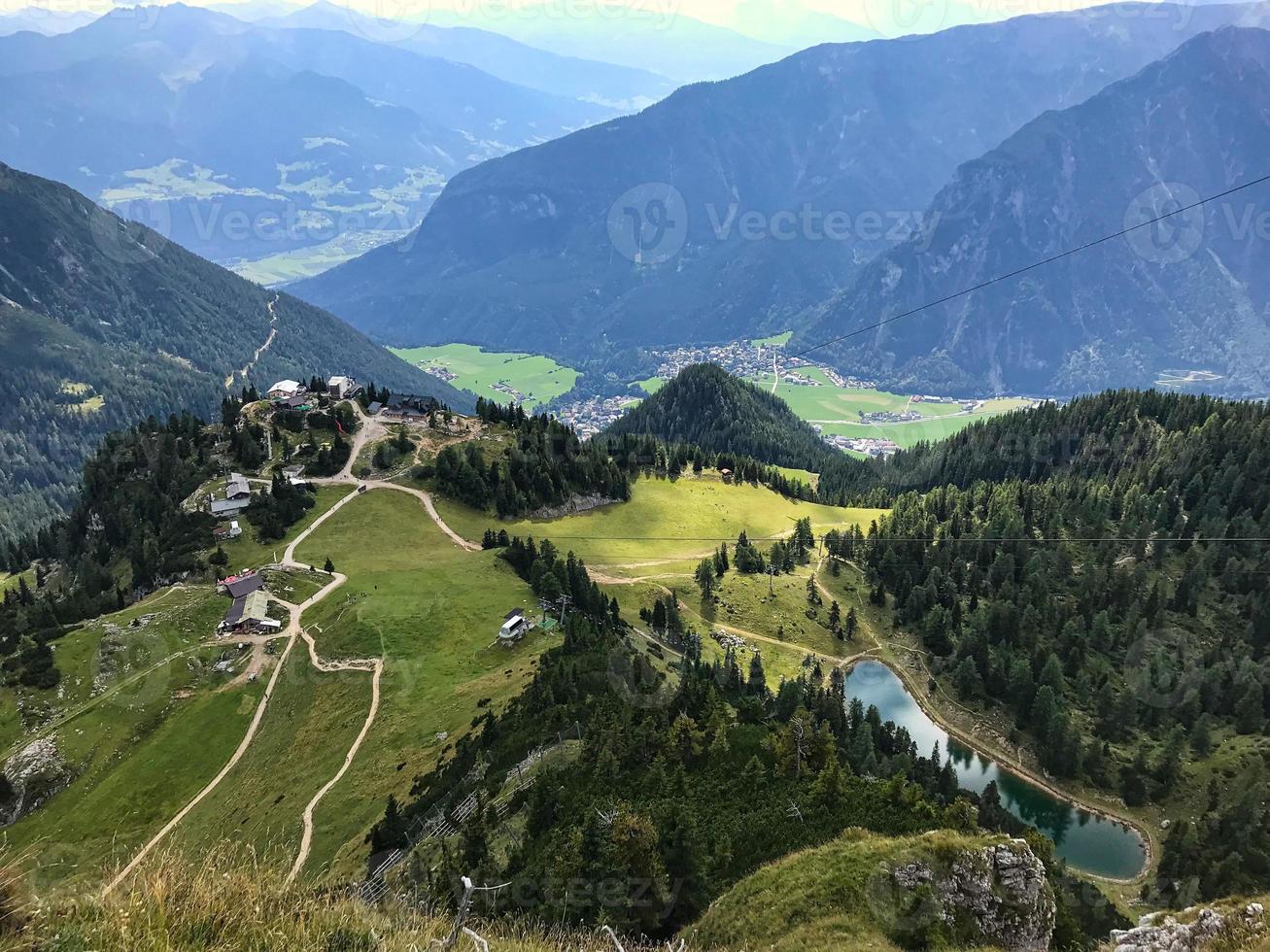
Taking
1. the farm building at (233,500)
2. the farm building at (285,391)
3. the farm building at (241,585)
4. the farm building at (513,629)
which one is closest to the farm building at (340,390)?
the farm building at (285,391)

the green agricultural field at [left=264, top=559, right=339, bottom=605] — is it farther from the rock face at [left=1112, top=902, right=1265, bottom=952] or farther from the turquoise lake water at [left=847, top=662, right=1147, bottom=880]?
the rock face at [left=1112, top=902, right=1265, bottom=952]

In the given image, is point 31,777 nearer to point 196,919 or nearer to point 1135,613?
point 196,919

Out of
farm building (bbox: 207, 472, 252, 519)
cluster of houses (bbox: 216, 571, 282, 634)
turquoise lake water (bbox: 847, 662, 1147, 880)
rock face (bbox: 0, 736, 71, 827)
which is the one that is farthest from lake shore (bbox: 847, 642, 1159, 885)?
rock face (bbox: 0, 736, 71, 827)

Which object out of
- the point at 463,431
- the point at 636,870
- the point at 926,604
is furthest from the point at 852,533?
the point at 636,870

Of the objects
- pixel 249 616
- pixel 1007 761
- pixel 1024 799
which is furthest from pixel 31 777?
pixel 1007 761

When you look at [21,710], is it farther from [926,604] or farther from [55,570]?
[926,604]
